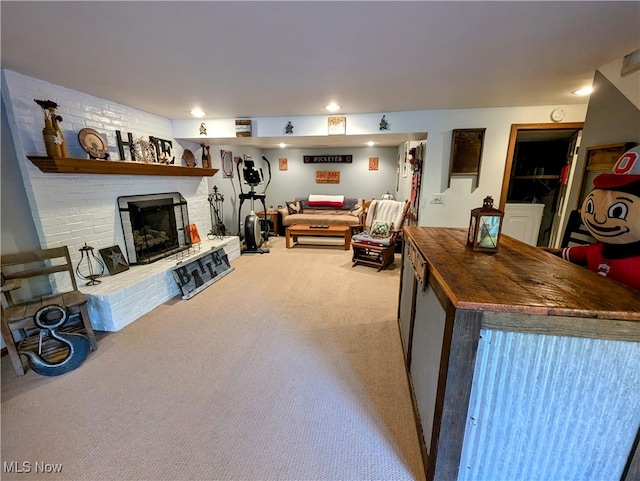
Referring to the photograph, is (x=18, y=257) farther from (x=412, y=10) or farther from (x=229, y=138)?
(x=412, y=10)

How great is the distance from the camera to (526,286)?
932mm

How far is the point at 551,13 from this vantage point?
4.17 ft

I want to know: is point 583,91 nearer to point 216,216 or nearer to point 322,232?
point 322,232

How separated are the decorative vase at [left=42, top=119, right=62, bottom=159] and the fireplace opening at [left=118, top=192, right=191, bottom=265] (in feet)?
2.39

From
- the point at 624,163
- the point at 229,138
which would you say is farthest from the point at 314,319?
the point at 229,138

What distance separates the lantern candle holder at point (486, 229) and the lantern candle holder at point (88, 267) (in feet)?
10.0

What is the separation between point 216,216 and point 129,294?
2.46 meters

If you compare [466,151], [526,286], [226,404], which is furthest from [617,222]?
[466,151]

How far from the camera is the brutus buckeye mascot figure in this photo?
3.50 ft

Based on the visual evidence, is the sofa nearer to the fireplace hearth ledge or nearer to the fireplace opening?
the fireplace opening

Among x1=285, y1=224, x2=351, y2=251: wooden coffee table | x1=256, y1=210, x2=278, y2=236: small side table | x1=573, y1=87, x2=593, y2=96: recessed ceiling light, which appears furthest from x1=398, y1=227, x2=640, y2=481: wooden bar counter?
x1=256, y1=210, x2=278, y2=236: small side table

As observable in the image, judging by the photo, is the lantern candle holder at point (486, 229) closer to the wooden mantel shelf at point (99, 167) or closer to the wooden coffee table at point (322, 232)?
the wooden mantel shelf at point (99, 167)

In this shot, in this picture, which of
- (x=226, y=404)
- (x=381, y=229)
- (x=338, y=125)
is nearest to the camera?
(x=226, y=404)

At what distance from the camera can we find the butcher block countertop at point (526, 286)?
0.78m
